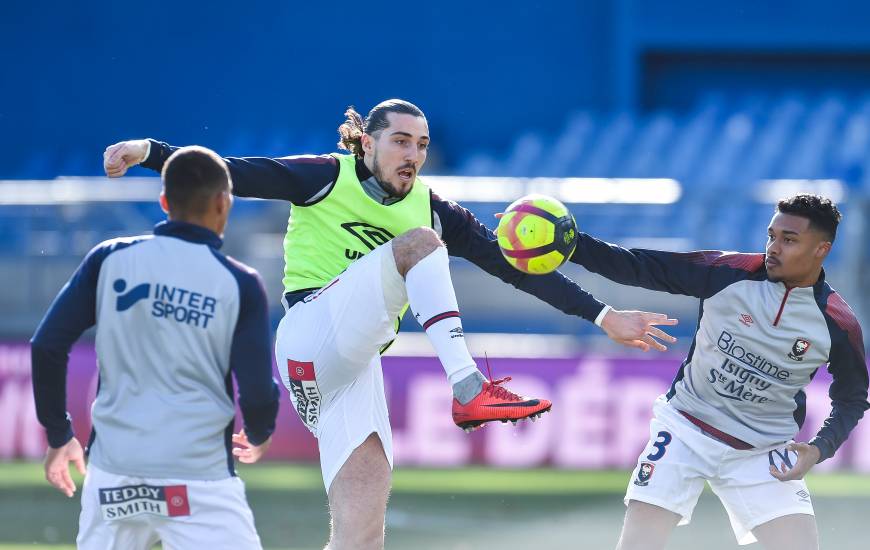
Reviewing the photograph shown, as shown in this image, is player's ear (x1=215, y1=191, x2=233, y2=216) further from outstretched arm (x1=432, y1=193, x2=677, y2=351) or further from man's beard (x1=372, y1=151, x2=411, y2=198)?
outstretched arm (x1=432, y1=193, x2=677, y2=351)

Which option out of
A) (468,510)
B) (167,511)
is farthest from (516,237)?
(468,510)

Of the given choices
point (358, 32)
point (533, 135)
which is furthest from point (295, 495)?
point (358, 32)

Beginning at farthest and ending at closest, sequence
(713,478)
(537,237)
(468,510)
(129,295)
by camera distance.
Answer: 1. (468,510)
2. (713,478)
3. (537,237)
4. (129,295)

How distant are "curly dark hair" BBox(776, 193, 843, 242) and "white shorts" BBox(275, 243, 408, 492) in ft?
5.36

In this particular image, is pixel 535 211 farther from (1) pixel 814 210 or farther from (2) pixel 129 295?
(2) pixel 129 295

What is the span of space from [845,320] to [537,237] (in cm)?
135

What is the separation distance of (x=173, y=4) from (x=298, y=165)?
1311 cm

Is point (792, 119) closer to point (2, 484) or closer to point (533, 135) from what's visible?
point (533, 135)

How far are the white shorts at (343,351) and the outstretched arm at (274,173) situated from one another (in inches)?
18.0

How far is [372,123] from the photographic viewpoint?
5.55 metres

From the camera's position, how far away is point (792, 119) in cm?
1535

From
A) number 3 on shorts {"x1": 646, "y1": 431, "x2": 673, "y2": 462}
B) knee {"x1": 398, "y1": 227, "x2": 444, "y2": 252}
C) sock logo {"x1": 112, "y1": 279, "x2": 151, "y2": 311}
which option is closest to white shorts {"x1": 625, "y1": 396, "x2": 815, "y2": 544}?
number 3 on shorts {"x1": 646, "y1": 431, "x2": 673, "y2": 462}

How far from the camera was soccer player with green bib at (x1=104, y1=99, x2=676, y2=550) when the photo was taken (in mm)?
4887

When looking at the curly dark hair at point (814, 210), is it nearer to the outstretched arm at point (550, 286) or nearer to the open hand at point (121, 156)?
the outstretched arm at point (550, 286)
